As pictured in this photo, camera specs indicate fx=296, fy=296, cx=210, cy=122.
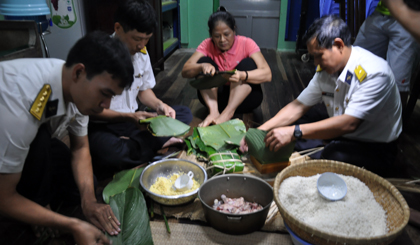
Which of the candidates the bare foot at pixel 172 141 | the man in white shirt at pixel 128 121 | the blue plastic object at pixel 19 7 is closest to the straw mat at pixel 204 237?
→ the man in white shirt at pixel 128 121

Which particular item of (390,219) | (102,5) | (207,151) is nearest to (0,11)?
(102,5)

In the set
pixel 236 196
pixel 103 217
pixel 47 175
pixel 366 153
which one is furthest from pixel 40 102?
pixel 366 153

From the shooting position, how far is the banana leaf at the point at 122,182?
1.58 meters

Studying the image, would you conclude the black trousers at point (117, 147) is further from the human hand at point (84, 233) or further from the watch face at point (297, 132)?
the watch face at point (297, 132)

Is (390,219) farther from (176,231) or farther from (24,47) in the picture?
(24,47)

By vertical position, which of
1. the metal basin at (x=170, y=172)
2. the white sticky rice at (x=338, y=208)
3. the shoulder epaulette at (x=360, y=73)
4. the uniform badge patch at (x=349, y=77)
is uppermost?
the shoulder epaulette at (x=360, y=73)

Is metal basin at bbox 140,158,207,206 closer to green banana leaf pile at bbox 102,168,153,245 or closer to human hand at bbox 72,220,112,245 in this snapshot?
green banana leaf pile at bbox 102,168,153,245

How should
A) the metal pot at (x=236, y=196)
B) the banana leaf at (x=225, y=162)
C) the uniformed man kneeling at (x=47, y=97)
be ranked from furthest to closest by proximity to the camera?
1. the banana leaf at (x=225, y=162)
2. the metal pot at (x=236, y=196)
3. the uniformed man kneeling at (x=47, y=97)

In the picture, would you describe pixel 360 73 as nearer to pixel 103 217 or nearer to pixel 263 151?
pixel 263 151

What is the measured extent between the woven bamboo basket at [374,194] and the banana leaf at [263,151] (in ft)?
0.68

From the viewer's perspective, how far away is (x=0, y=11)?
6.95 ft

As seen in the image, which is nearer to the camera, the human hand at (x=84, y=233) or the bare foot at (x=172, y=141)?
the human hand at (x=84, y=233)

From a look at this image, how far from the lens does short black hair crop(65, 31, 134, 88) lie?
3.39 feet

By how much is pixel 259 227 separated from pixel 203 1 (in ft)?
15.9
